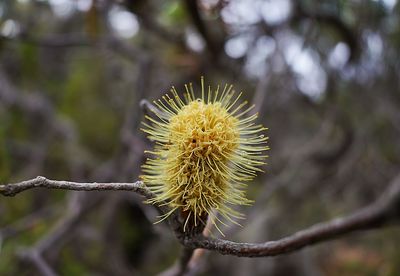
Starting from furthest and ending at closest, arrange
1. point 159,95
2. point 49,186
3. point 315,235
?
point 159,95 → point 315,235 → point 49,186

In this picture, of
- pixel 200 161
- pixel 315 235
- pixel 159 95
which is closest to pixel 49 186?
pixel 200 161

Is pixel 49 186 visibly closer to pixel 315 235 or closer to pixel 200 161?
pixel 200 161

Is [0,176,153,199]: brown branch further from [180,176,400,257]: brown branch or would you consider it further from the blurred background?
the blurred background

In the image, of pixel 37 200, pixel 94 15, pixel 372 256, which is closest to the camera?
pixel 94 15

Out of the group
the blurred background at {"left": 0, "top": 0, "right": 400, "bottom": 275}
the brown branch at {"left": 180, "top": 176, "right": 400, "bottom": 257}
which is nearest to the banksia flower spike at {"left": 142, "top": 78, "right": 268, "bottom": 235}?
the brown branch at {"left": 180, "top": 176, "right": 400, "bottom": 257}

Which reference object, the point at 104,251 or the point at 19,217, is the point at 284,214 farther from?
the point at 19,217

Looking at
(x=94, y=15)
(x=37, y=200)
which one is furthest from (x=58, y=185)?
(x=37, y=200)

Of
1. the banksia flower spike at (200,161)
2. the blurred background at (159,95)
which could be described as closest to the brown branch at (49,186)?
the banksia flower spike at (200,161)

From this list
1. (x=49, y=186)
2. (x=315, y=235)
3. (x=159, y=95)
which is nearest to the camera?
(x=49, y=186)
